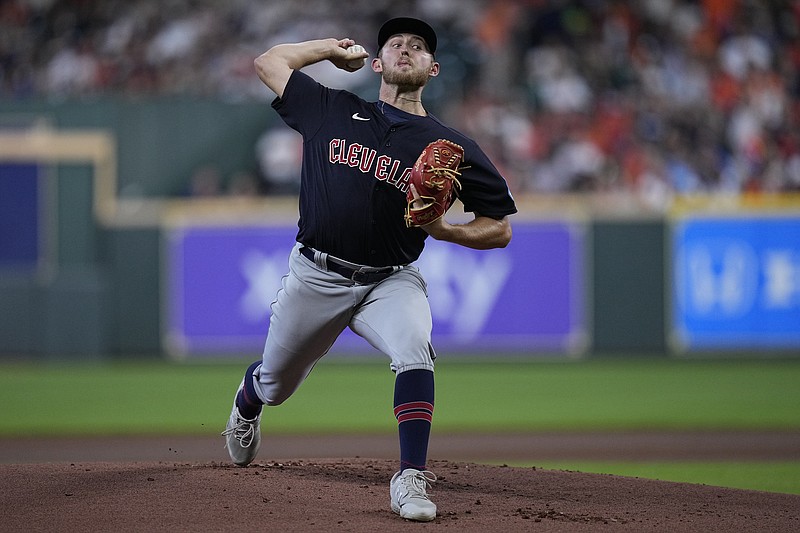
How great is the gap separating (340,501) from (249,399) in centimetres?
89

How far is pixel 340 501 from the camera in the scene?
15.5 feet

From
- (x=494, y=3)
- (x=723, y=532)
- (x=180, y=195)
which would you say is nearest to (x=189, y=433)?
(x=723, y=532)

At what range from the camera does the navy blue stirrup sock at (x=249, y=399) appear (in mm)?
5369

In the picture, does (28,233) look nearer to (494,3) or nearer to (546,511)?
(494,3)

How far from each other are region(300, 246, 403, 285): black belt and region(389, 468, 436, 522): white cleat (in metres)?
0.85

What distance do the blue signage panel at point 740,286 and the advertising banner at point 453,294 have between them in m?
1.27

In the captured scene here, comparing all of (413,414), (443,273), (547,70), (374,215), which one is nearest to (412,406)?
(413,414)

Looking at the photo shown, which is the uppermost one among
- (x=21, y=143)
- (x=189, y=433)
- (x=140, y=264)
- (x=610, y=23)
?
(x=610, y=23)

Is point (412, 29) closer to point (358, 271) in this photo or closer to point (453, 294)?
point (358, 271)

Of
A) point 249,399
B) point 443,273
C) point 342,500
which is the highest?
point 443,273

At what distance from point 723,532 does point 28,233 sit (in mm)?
11155

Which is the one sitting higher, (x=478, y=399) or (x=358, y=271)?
(x=358, y=271)

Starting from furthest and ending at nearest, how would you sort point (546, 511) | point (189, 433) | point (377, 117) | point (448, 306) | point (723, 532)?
point (448, 306)
point (189, 433)
point (377, 117)
point (546, 511)
point (723, 532)

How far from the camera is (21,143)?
555 inches
